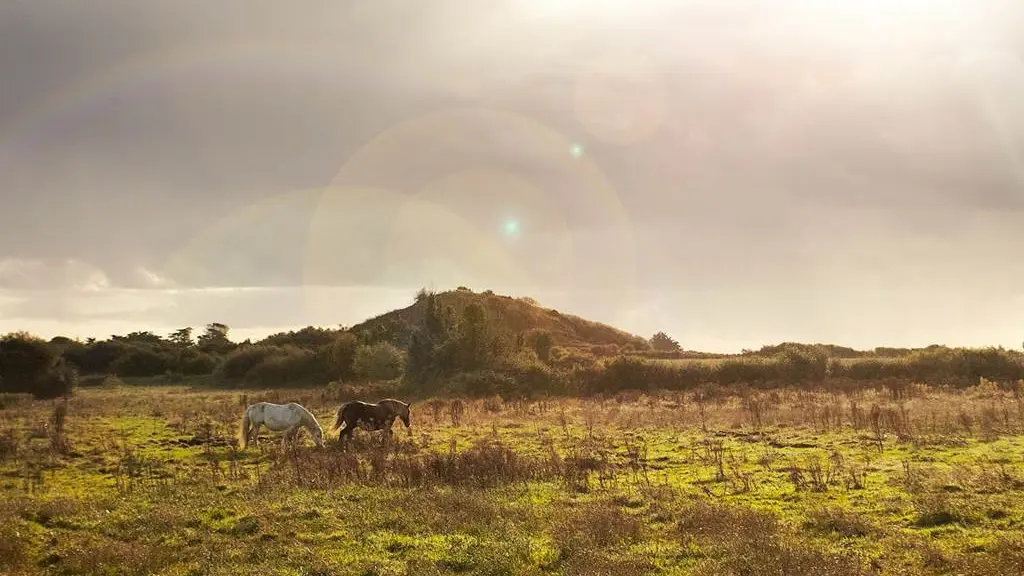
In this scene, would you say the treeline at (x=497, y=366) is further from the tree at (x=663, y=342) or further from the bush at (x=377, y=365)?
the tree at (x=663, y=342)

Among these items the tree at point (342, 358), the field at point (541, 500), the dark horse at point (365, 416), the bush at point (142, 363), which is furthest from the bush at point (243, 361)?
the dark horse at point (365, 416)

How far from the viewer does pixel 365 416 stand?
84.0 feet

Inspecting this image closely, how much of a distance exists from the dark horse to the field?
0.70 metres

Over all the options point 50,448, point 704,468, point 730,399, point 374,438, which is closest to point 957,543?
point 704,468

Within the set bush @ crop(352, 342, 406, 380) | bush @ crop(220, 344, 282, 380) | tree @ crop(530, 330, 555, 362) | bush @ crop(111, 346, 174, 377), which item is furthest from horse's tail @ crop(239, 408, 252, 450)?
bush @ crop(111, 346, 174, 377)

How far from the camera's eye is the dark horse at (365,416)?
Result: 25047mm

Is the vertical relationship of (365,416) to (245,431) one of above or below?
above

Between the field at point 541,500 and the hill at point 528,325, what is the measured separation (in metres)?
55.6

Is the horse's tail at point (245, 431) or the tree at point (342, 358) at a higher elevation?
the tree at point (342, 358)

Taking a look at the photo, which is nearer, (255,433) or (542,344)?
(255,433)

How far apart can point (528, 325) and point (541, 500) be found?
75.1m

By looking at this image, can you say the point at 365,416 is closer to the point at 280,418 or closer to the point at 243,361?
the point at 280,418

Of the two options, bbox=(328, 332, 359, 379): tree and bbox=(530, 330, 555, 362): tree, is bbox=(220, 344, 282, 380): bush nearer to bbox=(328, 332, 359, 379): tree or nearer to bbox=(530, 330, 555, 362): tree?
bbox=(328, 332, 359, 379): tree

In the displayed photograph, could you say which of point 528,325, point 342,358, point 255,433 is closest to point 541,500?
point 255,433
